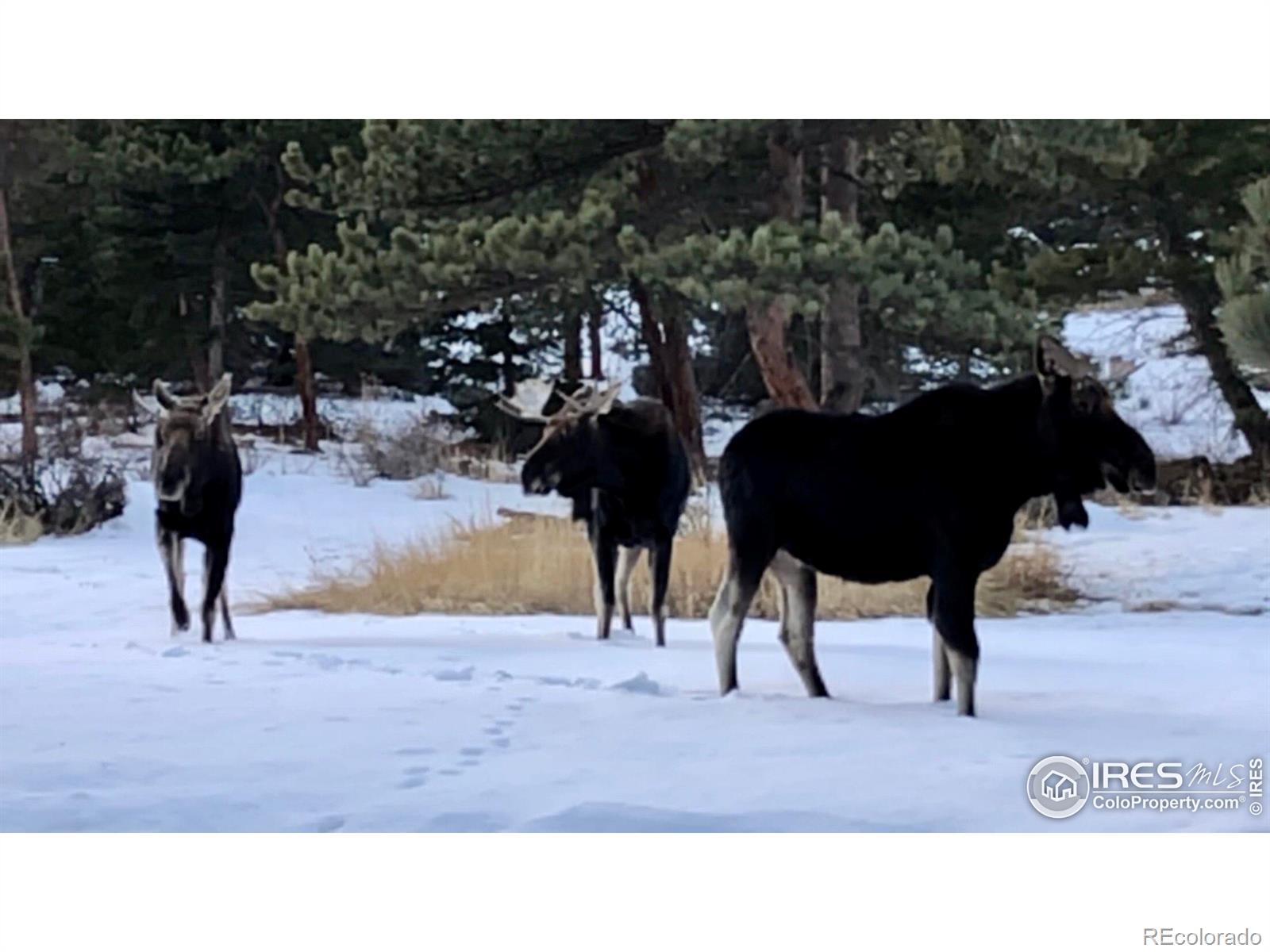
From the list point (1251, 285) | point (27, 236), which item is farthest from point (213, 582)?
point (1251, 285)

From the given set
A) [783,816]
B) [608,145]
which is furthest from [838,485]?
[608,145]

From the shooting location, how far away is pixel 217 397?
5.12m

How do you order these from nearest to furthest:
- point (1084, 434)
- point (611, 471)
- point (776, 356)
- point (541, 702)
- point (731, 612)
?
point (1084, 434)
point (731, 612)
point (541, 702)
point (776, 356)
point (611, 471)

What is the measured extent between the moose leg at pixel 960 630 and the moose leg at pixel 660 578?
82 cm

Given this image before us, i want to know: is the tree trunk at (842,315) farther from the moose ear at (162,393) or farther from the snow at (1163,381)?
the moose ear at (162,393)

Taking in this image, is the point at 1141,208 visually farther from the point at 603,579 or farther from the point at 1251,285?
the point at 603,579

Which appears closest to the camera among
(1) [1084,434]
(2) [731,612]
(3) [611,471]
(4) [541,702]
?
(1) [1084,434]

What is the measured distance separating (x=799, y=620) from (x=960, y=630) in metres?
0.45

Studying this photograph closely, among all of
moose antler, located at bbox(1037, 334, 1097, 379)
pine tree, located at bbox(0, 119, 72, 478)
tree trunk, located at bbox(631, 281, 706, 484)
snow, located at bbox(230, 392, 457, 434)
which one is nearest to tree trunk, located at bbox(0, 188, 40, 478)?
pine tree, located at bbox(0, 119, 72, 478)

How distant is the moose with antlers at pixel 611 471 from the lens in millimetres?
5102

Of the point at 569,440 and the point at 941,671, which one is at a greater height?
the point at 569,440

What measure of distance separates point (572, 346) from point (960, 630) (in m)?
1.38

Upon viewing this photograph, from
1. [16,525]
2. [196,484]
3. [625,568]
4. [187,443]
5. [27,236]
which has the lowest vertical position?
[625,568]

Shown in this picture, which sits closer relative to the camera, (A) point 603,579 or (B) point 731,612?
(B) point 731,612
